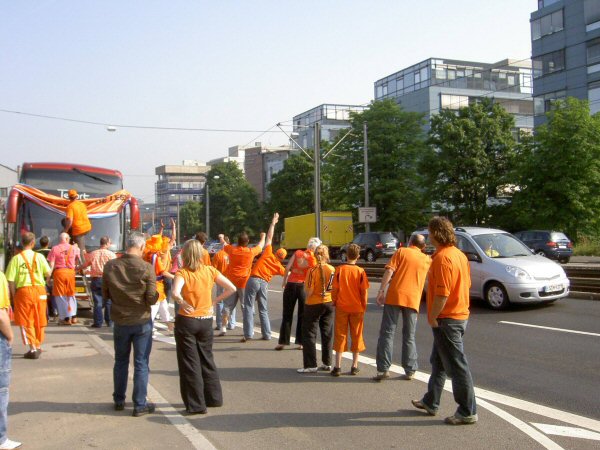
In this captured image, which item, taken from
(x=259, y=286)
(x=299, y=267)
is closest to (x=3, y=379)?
(x=299, y=267)

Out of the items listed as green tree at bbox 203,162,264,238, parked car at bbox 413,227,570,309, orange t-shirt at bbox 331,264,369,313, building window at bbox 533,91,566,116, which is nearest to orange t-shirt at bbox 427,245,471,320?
orange t-shirt at bbox 331,264,369,313

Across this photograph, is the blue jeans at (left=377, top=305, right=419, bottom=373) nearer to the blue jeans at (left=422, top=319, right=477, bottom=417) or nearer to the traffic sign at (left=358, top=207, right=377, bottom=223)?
the blue jeans at (left=422, top=319, right=477, bottom=417)

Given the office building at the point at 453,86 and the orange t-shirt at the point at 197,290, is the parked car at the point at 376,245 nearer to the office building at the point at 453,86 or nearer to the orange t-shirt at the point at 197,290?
the orange t-shirt at the point at 197,290

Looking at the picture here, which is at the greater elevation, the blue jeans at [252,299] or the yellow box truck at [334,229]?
the yellow box truck at [334,229]

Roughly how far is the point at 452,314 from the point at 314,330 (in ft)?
8.89

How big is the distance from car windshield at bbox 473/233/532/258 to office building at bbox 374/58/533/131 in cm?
5167

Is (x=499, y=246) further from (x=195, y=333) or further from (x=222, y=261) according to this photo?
(x=195, y=333)

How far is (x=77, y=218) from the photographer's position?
44.0 ft

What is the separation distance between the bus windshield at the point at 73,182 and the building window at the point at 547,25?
1800 inches

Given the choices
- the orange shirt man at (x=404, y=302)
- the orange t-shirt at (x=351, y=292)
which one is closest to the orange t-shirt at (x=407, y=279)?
the orange shirt man at (x=404, y=302)

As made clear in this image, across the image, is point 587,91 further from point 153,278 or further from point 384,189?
point 153,278

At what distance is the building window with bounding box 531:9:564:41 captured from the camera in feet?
167

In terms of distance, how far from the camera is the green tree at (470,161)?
40344 millimetres

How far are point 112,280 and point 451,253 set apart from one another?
3.14 meters
